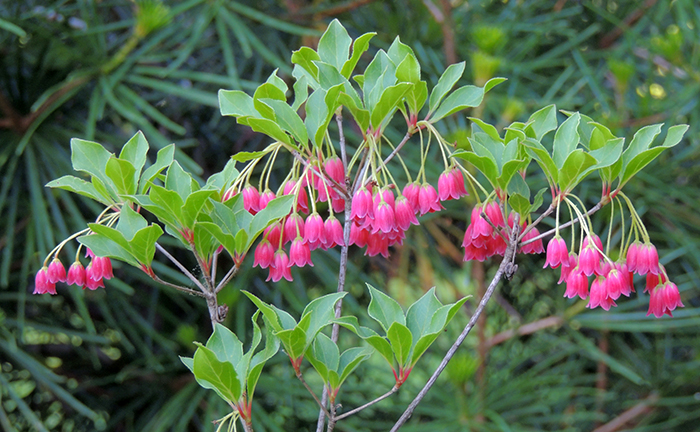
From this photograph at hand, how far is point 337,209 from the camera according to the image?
1.64 feet

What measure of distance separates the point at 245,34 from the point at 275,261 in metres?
0.74

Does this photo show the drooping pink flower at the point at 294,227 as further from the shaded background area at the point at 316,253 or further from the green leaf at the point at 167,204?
the shaded background area at the point at 316,253

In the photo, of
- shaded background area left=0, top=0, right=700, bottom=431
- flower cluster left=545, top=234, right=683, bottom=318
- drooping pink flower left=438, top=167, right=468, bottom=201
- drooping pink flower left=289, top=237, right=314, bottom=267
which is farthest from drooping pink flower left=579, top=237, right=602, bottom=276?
shaded background area left=0, top=0, right=700, bottom=431

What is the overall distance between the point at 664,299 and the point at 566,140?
16 centimetres

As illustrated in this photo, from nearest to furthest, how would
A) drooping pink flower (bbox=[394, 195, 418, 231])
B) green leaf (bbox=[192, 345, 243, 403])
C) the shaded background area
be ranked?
1. green leaf (bbox=[192, 345, 243, 403])
2. drooping pink flower (bbox=[394, 195, 418, 231])
3. the shaded background area

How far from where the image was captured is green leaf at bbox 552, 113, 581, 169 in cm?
42

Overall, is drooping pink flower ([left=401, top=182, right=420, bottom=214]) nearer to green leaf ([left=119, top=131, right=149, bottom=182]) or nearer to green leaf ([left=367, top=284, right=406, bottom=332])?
green leaf ([left=367, top=284, right=406, bottom=332])

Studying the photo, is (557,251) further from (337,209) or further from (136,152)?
(136,152)

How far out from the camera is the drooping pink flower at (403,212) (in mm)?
468

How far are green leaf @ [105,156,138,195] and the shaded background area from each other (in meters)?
0.53

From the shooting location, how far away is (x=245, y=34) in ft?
3.64

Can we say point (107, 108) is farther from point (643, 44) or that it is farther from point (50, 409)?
point (643, 44)

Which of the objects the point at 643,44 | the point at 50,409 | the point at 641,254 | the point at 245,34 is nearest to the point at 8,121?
the point at 245,34

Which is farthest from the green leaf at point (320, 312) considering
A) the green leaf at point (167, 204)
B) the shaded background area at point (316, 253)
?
the shaded background area at point (316, 253)
